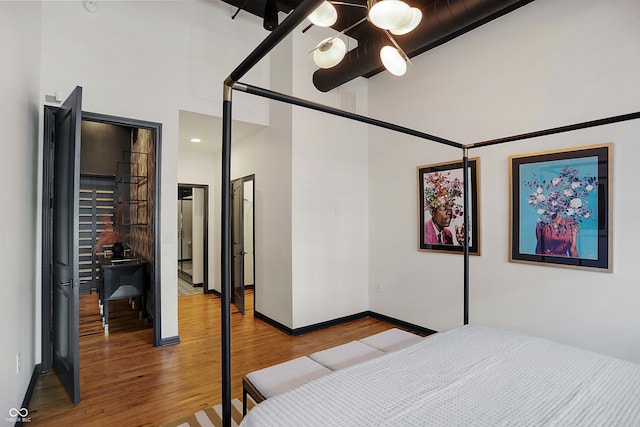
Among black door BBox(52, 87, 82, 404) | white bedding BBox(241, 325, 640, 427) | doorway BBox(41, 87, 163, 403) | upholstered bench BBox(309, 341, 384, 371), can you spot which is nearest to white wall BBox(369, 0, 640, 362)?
white bedding BBox(241, 325, 640, 427)

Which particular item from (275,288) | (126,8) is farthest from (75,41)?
(275,288)

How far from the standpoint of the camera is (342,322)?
14.1 feet

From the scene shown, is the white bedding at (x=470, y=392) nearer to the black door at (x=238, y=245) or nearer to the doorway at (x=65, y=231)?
the doorway at (x=65, y=231)

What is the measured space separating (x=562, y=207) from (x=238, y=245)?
3885mm

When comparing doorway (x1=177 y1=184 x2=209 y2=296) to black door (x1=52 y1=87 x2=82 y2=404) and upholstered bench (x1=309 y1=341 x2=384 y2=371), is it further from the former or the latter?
upholstered bench (x1=309 y1=341 x2=384 y2=371)

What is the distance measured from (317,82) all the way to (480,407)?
3.73 metres

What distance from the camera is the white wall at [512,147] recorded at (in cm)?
247

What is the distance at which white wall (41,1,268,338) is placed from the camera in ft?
10.00

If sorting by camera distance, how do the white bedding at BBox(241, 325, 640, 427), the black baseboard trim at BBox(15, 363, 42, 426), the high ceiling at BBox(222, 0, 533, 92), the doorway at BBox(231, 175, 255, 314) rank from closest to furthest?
1. the white bedding at BBox(241, 325, 640, 427)
2. the black baseboard trim at BBox(15, 363, 42, 426)
3. the high ceiling at BBox(222, 0, 533, 92)
4. the doorway at BBox(231, 175, 255, 314)

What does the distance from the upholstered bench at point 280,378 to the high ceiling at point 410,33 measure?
2446mm

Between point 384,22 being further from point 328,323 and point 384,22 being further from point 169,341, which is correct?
point 169,341

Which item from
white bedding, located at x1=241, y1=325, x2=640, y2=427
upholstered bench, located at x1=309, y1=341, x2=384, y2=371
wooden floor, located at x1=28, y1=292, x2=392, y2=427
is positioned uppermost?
white bedding, located at x1=241, y1=325, x2=640, y2=427

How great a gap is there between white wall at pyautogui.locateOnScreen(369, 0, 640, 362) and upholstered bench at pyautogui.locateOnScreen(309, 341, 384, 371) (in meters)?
1.72

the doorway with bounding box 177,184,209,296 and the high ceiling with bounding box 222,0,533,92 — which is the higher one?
the high ceiling with bounding box 222,0,533,92
